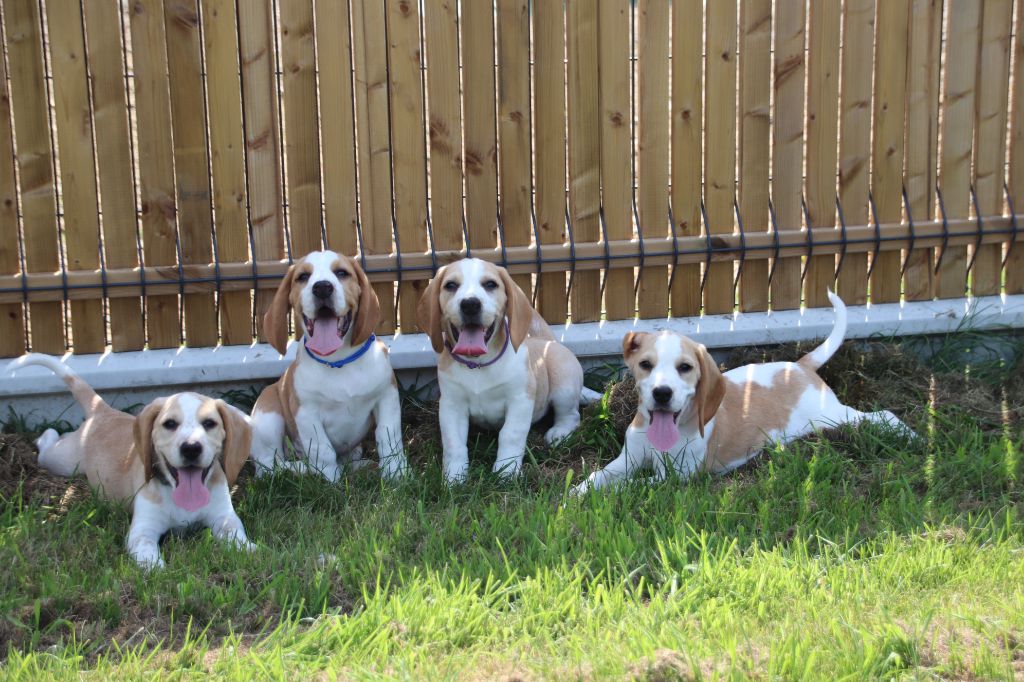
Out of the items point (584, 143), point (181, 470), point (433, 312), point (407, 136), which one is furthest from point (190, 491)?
point (584, 143)

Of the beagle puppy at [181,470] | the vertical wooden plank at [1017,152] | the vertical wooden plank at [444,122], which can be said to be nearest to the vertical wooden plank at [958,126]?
the vertical wooden plank at [1017,152]

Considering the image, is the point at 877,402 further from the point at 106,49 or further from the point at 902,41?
the point at 106,49

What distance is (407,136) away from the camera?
237 inches

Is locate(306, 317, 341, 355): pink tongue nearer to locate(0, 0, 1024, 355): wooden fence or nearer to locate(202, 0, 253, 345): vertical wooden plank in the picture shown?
locate(0, 0, 1024, 355): wooden fence

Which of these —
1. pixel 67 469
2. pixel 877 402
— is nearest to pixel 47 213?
pixel 67 469

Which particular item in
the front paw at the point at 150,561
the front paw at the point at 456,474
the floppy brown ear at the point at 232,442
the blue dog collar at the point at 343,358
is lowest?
the front paw at the point at 456,474

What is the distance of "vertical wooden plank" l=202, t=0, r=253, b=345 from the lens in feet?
18.9

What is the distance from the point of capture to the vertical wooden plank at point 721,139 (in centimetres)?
617

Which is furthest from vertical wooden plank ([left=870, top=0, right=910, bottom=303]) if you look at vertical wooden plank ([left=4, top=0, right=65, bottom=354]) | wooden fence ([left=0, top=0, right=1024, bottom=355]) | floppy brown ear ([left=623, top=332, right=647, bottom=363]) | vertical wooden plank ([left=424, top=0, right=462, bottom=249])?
vertical wooden plank ([left=4, top=0, right=65, bottom=354])

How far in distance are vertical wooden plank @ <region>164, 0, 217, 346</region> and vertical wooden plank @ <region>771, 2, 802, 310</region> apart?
10.1 ft

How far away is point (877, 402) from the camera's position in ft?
19.1

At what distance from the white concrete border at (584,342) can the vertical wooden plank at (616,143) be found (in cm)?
21

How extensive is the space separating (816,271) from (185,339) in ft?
11.6

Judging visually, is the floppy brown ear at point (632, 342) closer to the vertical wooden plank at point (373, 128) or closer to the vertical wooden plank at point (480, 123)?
the vertical wooden plank at point (480, 123)
